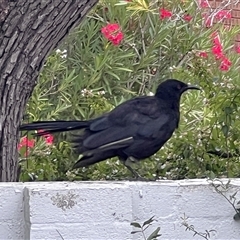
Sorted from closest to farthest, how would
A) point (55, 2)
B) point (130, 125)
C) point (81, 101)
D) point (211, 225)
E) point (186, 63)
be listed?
1. point (211, 225)
2. point (55, 2)
3. point (130, 125)
4. point (81, 101)
5. point (186, 63)

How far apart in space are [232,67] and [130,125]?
286 cm

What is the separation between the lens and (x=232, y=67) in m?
7.34

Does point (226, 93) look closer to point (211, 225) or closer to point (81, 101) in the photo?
point (211, 225)

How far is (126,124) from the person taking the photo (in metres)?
4.65

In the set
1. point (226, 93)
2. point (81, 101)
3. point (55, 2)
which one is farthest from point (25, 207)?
point (81, 101)

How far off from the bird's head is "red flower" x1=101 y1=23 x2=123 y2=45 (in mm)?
1522

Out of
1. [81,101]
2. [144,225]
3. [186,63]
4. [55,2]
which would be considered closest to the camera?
[144,225]

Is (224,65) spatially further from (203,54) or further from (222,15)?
(222,15)

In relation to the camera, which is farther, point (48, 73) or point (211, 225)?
point (48, 73)

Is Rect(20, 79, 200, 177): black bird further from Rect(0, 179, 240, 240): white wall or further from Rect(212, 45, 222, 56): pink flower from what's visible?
Rect(212, 45, 222, 56): pink flower

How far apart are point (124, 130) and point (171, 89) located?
792 millimetres

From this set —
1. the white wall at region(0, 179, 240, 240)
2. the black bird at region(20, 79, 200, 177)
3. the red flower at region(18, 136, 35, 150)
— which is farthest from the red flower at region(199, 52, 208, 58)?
the white wall at region(0, 179, 240, 240)

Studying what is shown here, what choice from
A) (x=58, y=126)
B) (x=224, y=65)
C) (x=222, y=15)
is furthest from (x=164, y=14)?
(x=58, y=126)

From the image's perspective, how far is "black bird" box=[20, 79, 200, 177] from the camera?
4422mm
